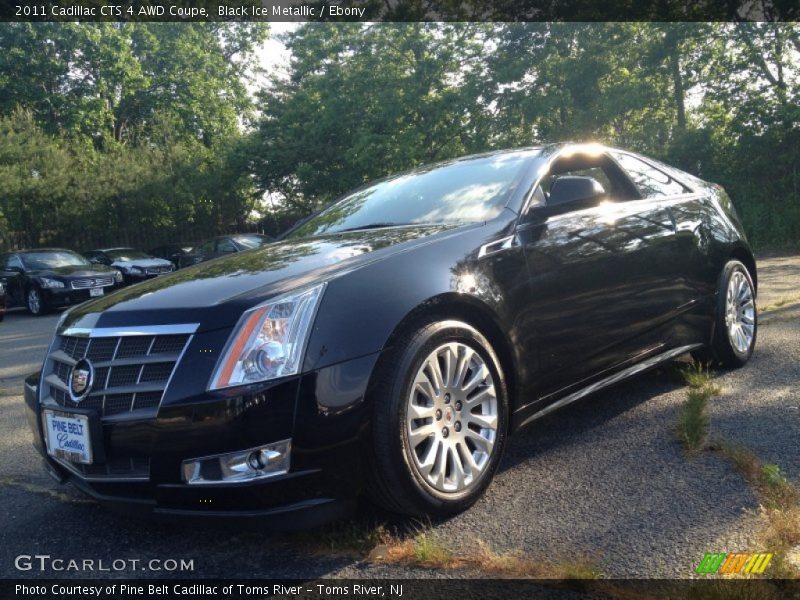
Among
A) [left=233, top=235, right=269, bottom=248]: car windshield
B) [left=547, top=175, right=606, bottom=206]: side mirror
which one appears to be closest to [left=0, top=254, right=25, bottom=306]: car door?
[left=233, top=235, right=269, bottom=248]: car windshield

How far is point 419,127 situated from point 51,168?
12826mm

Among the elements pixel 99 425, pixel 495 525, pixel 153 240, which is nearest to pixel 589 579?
pixel 495 525

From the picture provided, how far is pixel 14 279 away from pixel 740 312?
15862 millimetres

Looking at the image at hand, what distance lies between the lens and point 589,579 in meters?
2.36

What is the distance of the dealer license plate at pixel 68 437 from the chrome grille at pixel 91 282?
13950 mm

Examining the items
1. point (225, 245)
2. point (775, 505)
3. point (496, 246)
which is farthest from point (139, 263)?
point (775, 505)

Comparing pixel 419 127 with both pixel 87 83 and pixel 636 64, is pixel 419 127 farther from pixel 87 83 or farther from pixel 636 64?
pixel 87 83

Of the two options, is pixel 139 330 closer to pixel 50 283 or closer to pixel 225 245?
pixel 50 283

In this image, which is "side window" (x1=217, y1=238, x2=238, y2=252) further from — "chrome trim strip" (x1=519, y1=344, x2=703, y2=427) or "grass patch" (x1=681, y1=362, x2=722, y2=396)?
"chrome trim strip" (x1=519, y1=344, x2=703, y2=427)

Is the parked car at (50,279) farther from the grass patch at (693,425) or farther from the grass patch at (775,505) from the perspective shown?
the grass patch at (775,505)

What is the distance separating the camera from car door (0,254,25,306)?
16.6 m

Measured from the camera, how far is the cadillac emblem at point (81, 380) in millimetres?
2840

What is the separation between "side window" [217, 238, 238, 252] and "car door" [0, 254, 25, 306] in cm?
474

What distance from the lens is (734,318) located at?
5066 millimetres
